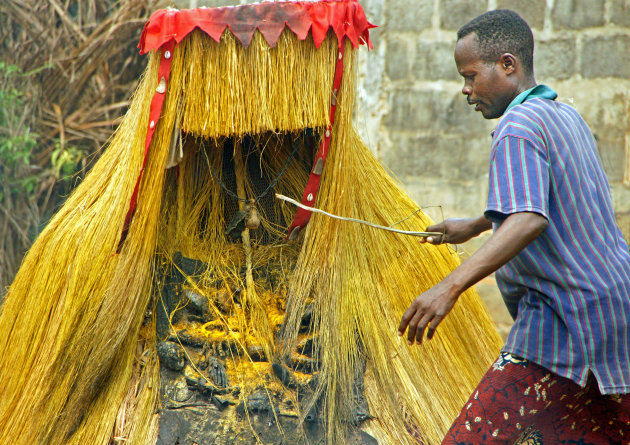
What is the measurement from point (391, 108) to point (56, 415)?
2.61m

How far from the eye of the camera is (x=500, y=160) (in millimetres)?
1571

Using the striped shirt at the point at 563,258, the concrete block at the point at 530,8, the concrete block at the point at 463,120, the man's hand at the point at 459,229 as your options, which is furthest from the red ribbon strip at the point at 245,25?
the concrete block at the point at 530,8

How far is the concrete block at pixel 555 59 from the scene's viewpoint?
3979mm

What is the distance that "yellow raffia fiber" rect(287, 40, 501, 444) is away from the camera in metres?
2.33

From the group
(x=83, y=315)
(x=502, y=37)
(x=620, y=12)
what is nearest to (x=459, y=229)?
(x=502, y=37)

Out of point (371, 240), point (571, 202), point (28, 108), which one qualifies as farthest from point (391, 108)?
point (571, 202)

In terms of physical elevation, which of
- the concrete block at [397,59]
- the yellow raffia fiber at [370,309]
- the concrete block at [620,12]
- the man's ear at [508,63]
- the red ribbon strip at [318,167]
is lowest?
the yellow raffia fiber at [370,309]

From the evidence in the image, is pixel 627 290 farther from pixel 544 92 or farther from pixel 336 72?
pixel 336 72

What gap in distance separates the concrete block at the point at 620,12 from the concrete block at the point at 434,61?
36.0 inches

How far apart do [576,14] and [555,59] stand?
0.90ft

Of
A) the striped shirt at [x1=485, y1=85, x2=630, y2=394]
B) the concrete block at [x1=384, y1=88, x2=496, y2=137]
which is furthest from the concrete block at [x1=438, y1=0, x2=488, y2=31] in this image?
the striped shirt at [x1=485, y1=85, x2=630, y2=394]

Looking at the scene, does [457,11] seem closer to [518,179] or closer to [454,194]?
[454,194]

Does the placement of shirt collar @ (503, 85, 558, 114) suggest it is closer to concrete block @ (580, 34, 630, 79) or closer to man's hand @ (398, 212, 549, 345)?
man's hand @ (398, 212, 549, 345)

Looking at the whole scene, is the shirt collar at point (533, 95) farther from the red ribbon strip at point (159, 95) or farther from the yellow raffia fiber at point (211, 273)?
the red ribbon strip at point (159, 95)
